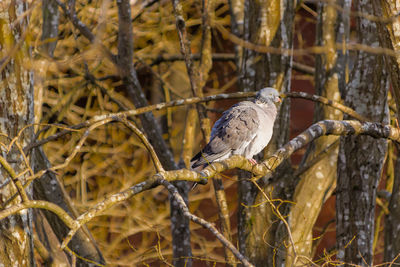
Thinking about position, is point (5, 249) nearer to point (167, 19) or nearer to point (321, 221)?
point (167, 19)

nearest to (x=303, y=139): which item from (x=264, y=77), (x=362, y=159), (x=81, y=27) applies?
(x=362, y=159)

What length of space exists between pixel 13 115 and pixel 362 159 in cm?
281

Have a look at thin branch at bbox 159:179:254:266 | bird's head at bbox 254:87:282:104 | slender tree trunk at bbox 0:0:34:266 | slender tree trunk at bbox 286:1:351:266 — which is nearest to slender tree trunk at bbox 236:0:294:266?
slender tree trunk at bbox 286:1:351:266

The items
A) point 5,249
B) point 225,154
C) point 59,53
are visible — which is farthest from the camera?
point 59,53

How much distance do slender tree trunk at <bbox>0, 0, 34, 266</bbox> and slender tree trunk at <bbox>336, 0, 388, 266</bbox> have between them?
2567 millimetres

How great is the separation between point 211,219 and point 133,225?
1.26 m

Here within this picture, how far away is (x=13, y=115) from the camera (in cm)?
351

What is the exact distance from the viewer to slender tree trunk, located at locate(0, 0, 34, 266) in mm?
3430

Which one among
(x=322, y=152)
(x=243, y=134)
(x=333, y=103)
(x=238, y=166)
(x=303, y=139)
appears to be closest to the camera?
(x=238, y=166)

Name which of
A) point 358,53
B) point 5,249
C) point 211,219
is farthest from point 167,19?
point 5,249

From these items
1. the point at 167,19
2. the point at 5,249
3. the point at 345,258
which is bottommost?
the point at 345,258

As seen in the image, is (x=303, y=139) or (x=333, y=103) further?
(x=333, y=103)

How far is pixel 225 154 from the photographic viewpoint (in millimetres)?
4090

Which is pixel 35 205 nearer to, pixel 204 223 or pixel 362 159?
pixel 204 223
